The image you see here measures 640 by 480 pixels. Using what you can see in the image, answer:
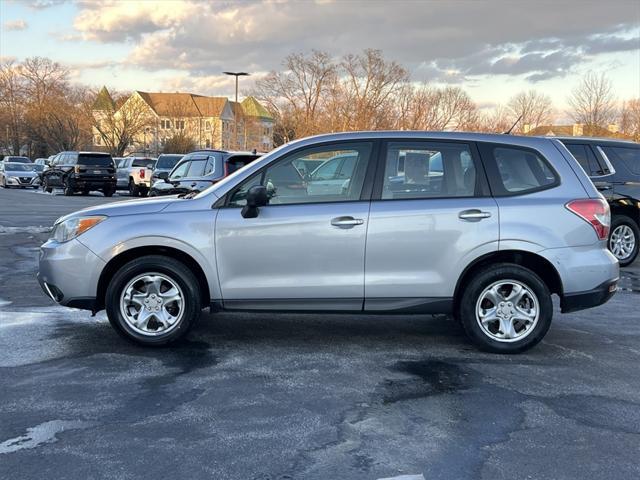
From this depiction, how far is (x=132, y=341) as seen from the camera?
5.39m

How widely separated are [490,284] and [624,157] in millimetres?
6151

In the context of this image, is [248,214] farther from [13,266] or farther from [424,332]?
[13,266]

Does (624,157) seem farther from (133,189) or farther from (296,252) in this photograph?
(133,189)

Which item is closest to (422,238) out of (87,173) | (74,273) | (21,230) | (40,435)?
(74,273)

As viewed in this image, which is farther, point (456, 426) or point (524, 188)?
point (524, 188)

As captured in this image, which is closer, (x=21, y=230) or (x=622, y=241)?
(x=622, y=241)

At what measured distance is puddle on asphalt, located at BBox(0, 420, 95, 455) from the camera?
3547 mm

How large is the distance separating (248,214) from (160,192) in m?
10.6

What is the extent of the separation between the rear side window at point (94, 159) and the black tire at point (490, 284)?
23.6 meters

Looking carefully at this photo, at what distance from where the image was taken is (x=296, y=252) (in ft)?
17.2

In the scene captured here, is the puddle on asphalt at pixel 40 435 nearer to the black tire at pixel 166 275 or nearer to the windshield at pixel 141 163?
the black tire at pixel 166 275

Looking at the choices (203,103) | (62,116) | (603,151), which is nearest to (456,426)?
(603,151)

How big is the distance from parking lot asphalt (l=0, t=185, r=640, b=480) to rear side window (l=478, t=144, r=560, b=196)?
1.44 m

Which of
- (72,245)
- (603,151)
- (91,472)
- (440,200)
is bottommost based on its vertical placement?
(91,472)
